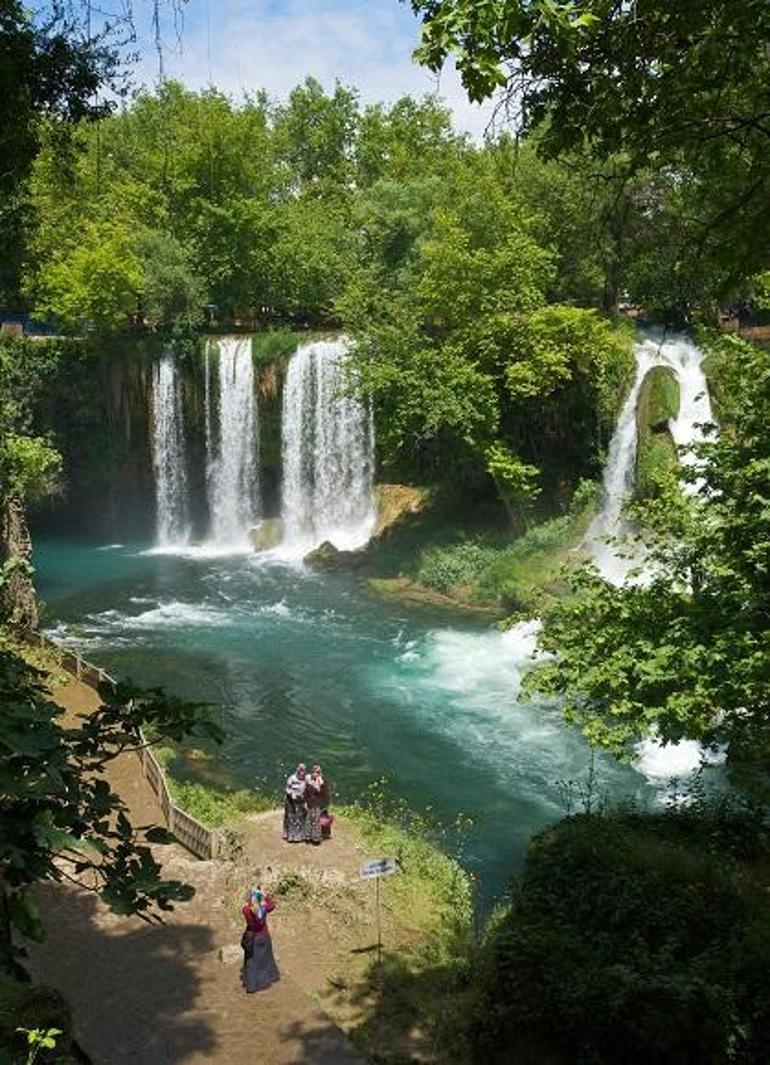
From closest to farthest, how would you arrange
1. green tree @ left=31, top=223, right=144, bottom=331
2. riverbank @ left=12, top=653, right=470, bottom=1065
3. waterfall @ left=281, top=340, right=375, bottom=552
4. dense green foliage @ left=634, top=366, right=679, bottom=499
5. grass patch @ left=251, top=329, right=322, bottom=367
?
riverbank @ left=12, top=653, right=470, bottom=1065, dense green foliage @ left=634, top=366, right=679, bottom=499, waterfall @ left=281, top=340, right=375, bottom=552, grass patch @ left=251, top=329, right=322, bottom=367, green tree @ left=31, top=223, right=144, bottom=331

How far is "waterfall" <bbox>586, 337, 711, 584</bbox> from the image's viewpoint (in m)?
27.1

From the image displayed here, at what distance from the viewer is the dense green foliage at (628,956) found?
308 inches

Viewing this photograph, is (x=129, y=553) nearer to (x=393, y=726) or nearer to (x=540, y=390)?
(x=540, y=390)

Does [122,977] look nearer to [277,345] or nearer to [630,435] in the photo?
[630,435]

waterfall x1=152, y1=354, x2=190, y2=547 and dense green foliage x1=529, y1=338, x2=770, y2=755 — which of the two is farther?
waterfall x1=152, y1=354, x2=190, y2=547

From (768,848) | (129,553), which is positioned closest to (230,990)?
(768,848)

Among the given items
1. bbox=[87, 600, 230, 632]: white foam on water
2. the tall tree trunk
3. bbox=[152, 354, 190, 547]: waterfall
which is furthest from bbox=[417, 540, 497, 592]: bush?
bbox=[152, 354, 190, 547]: waterfall

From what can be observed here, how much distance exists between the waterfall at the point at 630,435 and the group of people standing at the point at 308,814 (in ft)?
47.8

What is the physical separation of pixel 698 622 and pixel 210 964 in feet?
21.5

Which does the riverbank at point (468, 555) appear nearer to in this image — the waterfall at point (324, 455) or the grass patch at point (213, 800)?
the waterfall at point (324, 455)

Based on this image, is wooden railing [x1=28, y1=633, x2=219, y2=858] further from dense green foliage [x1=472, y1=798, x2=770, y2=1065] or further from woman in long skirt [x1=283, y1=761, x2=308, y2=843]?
dense green foliage [x1=472, y1=798, x2=770, y2=1065]

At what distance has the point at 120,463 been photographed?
3844 centimetres

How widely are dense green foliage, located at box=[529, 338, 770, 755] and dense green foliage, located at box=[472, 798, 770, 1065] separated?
132cm

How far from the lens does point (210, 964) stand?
435 inches
